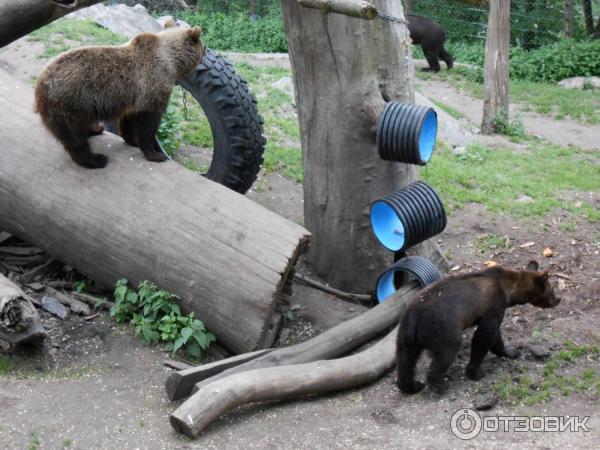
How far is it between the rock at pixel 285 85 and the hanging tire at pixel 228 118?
482cm

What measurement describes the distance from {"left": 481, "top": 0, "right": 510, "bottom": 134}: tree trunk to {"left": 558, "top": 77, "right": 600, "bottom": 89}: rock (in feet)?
15.6

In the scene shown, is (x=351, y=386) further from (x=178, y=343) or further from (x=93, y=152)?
(x=93, y=152)

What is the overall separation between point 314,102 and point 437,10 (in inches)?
604

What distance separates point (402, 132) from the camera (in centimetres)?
655

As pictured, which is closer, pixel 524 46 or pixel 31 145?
pixel 31 145

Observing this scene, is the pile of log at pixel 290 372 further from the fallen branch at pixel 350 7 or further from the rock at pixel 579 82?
the rock at pixel 579 82

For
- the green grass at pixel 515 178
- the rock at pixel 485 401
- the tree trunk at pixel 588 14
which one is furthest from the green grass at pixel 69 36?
the tree trunk at pixel 588 14

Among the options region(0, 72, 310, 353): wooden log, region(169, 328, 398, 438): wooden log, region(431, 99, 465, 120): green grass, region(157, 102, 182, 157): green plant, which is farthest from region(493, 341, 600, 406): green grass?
region(431, 99, 465, 120): green grass

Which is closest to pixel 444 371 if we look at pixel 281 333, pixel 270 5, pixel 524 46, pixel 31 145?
pixel 281 333

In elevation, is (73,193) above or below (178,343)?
above

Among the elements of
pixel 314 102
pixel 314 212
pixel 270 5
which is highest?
pixel 314 102

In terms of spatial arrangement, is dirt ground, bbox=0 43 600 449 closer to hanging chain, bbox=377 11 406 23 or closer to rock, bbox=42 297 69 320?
rock, bbox=42 297 69 320

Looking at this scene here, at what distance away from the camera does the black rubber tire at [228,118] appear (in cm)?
782

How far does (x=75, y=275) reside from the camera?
7164mm
